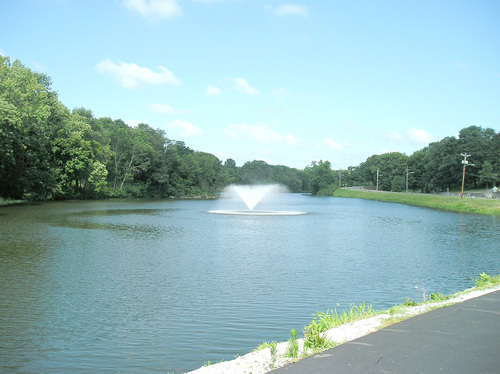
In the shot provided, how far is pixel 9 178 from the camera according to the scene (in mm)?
61312

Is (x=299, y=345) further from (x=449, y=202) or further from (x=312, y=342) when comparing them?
(x=449, y=202)

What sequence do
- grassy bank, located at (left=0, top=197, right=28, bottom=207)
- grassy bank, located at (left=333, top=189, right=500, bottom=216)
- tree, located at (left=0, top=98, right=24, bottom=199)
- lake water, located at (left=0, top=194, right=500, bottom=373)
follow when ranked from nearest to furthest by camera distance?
lake water, located at (left=0, top=194, right=500, bottom=373) → tree, located at (left=0, top=98, right=24, bottom=199) → grassy bank, located at (left=0, top=197, right=28, bottom=207) → grassy bank, located at (left=333, top=189, right=500, bottom=216)

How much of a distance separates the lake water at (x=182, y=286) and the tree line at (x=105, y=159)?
29837 mm

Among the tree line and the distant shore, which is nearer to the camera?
the tree line

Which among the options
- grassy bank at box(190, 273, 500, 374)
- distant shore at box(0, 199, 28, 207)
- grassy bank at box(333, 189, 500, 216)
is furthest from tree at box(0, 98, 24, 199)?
grassy bank at box(333, 189, 500, 216)

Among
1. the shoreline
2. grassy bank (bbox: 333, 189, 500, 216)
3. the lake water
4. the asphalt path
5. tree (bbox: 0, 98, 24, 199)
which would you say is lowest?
the lake water

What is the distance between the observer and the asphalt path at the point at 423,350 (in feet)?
21.0

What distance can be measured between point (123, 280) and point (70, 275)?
2382 millimetres

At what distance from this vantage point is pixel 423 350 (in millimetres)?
7125

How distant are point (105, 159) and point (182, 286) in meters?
86.3

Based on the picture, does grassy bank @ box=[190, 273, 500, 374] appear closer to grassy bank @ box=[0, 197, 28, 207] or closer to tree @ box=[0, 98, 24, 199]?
tree @ box=[0, 98, 24, 199]

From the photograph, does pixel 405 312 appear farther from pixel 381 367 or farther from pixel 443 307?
pixel 381 367

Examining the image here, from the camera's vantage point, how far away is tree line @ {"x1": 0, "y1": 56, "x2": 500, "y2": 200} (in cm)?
5769

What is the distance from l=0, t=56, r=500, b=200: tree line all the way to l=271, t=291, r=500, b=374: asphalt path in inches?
1977
